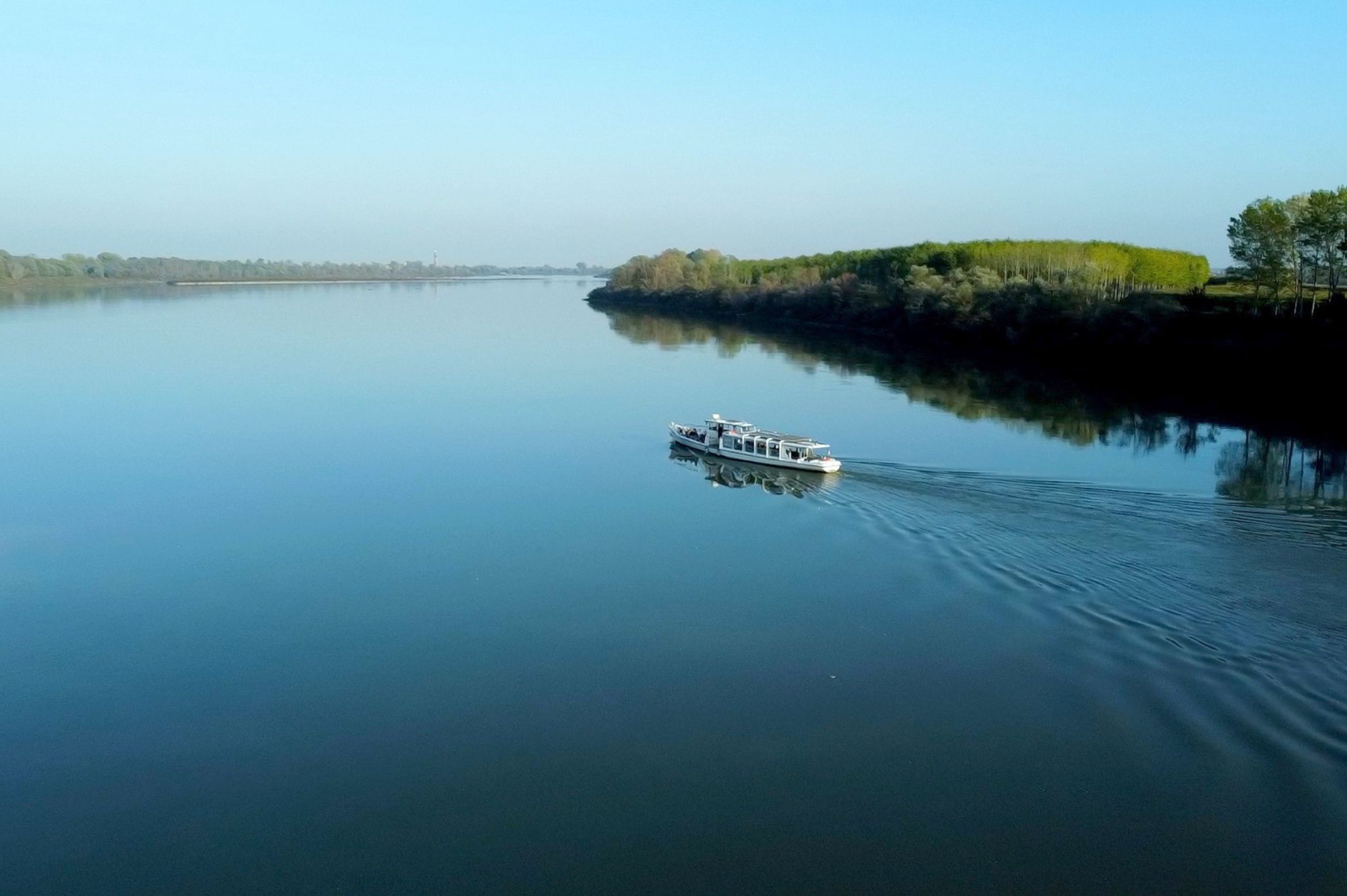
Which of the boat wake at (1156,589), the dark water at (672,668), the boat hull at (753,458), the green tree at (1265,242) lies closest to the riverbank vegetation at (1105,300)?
the green tree at (1265,242)

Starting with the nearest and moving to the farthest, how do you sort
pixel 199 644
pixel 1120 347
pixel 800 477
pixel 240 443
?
pixel 199 644, pixel 800 477, pixel 240 443, pixel 1120 347

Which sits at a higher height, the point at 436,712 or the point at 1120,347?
the point at 1120,347

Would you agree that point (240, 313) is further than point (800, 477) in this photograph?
Yes

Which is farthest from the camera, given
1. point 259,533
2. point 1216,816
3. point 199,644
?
point 259,533

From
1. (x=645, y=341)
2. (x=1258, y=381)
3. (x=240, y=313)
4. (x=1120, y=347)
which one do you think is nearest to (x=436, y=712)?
(x=1258, y=381)

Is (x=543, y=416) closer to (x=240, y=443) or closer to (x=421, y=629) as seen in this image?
(x=240, y=443)

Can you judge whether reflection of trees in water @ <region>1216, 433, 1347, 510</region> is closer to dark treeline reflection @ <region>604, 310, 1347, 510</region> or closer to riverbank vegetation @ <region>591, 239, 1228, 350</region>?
dark treeline reflection @ <region>604, 310, 1347, 510</region>

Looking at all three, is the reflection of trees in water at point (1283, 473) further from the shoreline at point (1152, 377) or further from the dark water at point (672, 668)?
the shoreline at point (1152, 377)
